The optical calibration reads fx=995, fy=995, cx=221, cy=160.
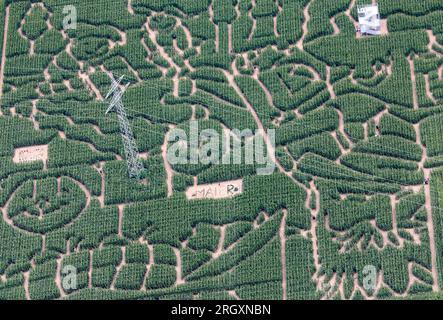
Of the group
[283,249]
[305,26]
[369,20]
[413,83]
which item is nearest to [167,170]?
[283,249]

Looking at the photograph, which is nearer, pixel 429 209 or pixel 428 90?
pixel 429 209

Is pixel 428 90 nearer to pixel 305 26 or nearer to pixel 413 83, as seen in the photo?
pixel 413 83

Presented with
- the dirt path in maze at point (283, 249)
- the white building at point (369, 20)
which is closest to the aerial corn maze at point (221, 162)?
the dirt path in maze at point (283, 249)

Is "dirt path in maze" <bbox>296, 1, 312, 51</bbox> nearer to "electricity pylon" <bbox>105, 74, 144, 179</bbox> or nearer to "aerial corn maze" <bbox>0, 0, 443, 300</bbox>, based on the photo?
"aerial corn maze" <bbox>0, 0, 443, 300</bbox>

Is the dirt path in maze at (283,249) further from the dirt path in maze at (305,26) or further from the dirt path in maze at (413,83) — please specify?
the dirt path in maze at (305,26)

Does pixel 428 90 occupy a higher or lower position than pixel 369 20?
lower
